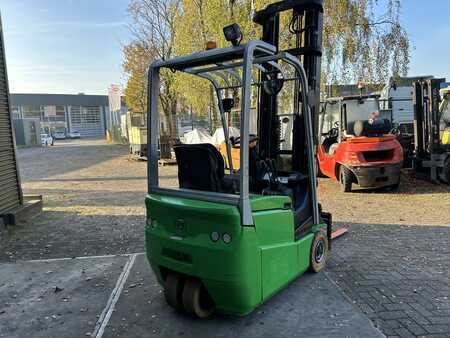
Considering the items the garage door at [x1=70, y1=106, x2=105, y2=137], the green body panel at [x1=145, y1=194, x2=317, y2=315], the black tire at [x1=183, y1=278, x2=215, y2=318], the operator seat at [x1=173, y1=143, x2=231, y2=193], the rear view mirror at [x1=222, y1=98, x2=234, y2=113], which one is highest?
the garage door at [x1=70, y1=106, x2=105, y2=137]

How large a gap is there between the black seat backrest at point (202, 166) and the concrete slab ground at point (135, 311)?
129cm

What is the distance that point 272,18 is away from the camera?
514 cm

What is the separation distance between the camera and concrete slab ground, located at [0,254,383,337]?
3411mm

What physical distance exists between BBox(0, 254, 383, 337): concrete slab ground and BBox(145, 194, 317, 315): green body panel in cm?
29

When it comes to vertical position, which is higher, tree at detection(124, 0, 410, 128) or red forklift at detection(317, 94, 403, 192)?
tree at detection(124, 0, 410, 128)

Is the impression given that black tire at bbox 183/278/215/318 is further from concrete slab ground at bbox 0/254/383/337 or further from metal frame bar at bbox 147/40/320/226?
metal frame bar at bbox 147/40/320/226

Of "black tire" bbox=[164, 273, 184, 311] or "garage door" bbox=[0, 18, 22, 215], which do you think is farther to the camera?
"garage door" bbox=[0, 18, 22, 215]

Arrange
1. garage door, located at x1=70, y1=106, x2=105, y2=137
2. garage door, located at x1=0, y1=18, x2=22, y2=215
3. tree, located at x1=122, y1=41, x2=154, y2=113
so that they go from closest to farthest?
garage door, located at x1=0, y1=18, x2=22, y2=215, tree, located at x1=122, y1=41, x2=154, y2=113, garage door, located at x1=70, y1=106, x2=105, y2=137

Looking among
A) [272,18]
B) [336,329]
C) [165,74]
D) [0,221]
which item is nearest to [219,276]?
[336,329]

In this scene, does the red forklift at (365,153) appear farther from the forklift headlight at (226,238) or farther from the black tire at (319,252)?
the forklift headlight at (226,238)

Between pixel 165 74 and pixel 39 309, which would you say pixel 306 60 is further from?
pixel 165 74

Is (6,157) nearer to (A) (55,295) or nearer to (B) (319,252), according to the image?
(A) (55,295)

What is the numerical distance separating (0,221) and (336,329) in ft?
21.0

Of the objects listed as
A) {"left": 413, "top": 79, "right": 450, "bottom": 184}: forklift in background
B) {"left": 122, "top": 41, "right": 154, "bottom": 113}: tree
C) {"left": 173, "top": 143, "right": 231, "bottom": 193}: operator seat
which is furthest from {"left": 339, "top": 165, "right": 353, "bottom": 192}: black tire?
{"left": 122, "top": 41, "right": 154, "bottom": 113}: tree
